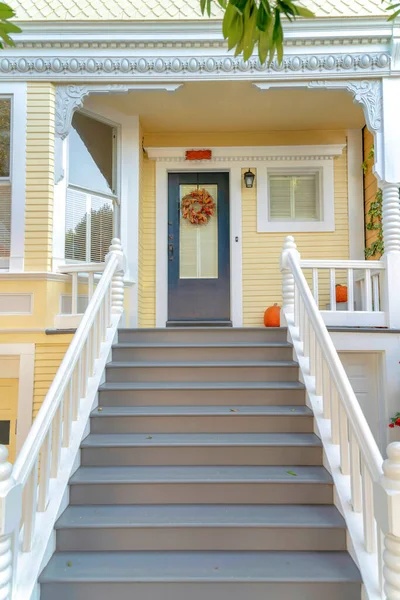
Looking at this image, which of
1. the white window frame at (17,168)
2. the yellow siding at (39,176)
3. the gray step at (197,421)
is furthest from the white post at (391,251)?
the white window frame at (17,168)

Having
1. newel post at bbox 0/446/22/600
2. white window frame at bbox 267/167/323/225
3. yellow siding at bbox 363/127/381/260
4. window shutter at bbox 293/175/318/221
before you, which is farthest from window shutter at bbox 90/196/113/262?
newel post at bbox 0/446/22/600

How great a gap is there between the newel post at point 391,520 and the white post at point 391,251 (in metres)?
2.58

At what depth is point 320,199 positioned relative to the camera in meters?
5.51

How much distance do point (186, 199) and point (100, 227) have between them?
123cm

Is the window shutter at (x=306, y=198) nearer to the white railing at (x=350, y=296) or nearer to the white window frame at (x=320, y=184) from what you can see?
the white window frame at (x=320, y=184)

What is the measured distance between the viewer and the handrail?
6.17 ft

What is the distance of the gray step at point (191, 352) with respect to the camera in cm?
354

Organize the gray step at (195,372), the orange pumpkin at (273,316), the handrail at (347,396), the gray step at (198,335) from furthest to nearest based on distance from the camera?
the orange pumpkin at (273,316), the gray step at (198,335), the gray step at (195,372), the handrail at (347,396)

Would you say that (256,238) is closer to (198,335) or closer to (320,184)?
(320,184)

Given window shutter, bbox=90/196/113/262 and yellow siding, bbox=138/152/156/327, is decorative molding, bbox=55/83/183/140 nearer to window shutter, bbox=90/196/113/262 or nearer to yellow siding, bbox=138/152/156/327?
window shutter, bbox=90/196/113/262

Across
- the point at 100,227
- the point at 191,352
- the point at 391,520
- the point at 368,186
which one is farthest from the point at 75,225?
the point at 391,520

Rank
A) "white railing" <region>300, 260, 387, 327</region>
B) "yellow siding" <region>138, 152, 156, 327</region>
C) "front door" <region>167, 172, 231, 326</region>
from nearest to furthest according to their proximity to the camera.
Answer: "white railing" <region>300, 260, 387, 327</region> → "yellow siding" <region>138, 152, 156, 327</region> → "front door" <region>167, 172, 231, 326</region>

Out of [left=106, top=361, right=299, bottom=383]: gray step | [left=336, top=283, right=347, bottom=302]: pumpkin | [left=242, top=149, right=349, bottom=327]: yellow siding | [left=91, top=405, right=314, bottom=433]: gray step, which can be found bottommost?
[left=91, top=405, right=314, bottom=433]: gray step

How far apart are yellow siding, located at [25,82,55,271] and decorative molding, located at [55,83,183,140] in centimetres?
6
